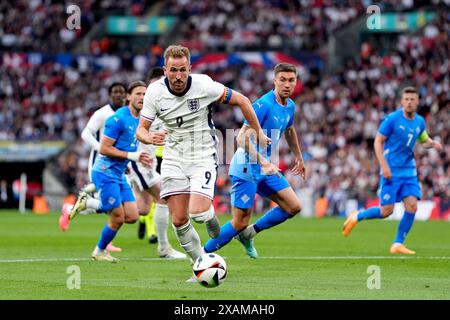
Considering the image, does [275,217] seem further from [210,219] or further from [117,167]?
[117,167]

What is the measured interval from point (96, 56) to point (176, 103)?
36297 millimetres

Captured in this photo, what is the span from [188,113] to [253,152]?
870 millimetres

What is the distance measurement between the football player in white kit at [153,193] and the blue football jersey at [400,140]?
12.3 feet

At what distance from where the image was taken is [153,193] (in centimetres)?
1744

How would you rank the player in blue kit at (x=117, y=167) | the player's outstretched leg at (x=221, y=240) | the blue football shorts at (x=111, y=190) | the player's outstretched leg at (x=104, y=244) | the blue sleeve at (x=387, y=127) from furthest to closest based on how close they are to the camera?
1. the blue sleeve at (x=387, y=127)
2. the blue football shorts at (x=111, y=190)
3. the player in blue kit at (x=117, y=167)
4. the player's outstretched leg at (x=104, y=244)
5. the player's outstretched leg at (x=221, y=240)

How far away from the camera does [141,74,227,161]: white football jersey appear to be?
11.7m

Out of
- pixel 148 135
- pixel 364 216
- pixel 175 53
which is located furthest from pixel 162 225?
pixel 175 53

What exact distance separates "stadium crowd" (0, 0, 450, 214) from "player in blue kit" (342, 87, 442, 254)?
609 inches

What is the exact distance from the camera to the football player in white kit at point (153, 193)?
51.7 ft

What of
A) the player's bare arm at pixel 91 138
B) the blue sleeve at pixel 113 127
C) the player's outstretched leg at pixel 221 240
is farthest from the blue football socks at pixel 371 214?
the blue sleeve at pixel 113 127

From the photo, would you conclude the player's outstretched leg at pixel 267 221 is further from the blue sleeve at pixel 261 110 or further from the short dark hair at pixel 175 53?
the short dark hair at pixel 175 53

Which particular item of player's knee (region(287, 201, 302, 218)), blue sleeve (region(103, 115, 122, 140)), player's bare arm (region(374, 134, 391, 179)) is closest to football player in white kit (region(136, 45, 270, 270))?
player's knee (region(287, 201, 302, 218))

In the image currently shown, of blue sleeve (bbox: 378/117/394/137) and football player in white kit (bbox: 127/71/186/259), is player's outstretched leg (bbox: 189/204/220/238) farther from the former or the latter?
blue sleeve (bbox: 378/117/394/137)

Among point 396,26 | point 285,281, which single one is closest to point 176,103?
point 285,281
